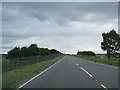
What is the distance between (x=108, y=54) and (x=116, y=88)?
330 ft

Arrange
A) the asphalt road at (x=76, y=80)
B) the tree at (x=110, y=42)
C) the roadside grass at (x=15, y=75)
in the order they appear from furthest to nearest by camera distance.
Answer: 1. the tree at (x=110, y=42)
2. the roadside grass at (x=15, y=75)
3. the asphalt road at (x=76, y=80)

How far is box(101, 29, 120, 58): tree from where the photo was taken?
11188 cm

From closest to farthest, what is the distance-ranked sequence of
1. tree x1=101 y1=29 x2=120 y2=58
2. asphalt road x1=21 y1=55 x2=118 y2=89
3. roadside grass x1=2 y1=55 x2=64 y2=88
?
asphalt road x1=21 y1=55 x2=118 y2=89 → roadside grass x1=2 y1=55 x2=64 y2=88 → tree x1=101 y1=29 x2=120 y2=58

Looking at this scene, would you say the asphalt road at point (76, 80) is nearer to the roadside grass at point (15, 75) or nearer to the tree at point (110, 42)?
the roadside grass at point (15, 75)

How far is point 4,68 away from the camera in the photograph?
2645 cm

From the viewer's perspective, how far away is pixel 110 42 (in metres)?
114

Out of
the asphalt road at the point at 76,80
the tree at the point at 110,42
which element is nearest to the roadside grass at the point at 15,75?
the asphalt road at the point at 76,80

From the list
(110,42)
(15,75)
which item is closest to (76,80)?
(15,75)

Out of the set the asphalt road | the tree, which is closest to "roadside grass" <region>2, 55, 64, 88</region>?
the asphalt road

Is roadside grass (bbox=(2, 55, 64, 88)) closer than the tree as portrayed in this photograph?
Yes

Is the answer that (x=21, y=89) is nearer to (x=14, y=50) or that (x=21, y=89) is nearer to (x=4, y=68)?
(x=4, y=68)

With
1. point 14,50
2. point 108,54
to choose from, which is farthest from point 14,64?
point 108,54

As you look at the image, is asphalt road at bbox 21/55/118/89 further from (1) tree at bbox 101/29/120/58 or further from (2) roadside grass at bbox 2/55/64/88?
(1) tree at bbox 101/29/120/58

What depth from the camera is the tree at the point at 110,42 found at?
11188 centimetres
